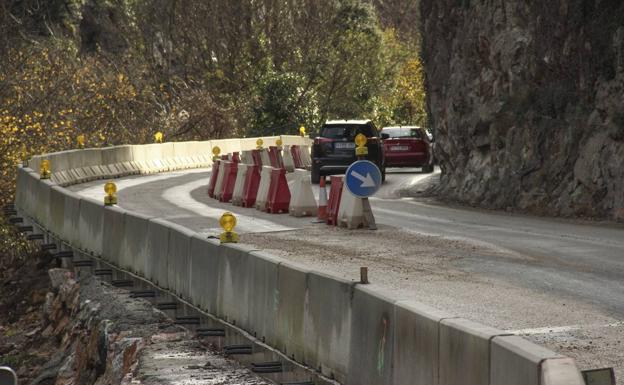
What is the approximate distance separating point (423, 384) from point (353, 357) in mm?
1627

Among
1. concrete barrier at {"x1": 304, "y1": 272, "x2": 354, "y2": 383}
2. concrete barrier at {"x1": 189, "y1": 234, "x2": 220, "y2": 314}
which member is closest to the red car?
concrete barrier at {"x1": 189, "y1": 234, "x2": 220, "y2": 314}

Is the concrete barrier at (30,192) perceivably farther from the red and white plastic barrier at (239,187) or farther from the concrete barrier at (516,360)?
the concrete barrier at (516,360)

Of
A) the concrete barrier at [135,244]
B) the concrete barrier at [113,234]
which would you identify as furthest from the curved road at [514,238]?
the concrete barrier at [135,244]

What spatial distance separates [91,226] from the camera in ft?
70.3

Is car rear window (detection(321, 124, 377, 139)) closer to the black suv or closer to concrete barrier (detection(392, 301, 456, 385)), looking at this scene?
the black suv

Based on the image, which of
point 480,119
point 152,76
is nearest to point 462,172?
point 480,119

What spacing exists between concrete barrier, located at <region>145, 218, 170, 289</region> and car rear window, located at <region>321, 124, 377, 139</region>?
58.8 ft

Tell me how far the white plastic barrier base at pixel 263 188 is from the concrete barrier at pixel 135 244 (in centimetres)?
901

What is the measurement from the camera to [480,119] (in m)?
31.1

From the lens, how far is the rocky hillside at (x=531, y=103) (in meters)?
25.2

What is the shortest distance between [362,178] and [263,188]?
7072 mm

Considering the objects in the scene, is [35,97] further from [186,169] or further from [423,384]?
[423,384]

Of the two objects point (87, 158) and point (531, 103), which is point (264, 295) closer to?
point (531, 103)

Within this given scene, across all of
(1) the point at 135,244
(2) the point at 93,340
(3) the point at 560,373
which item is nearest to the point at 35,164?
(1) the point at 135,244
